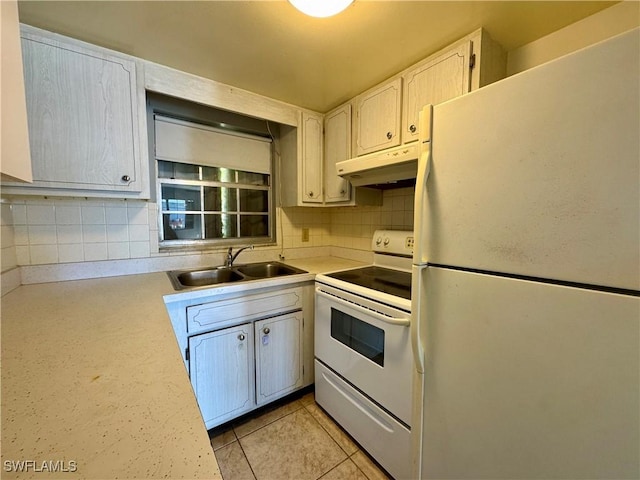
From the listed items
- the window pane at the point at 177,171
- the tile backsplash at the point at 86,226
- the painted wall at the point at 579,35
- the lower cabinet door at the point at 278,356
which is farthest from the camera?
the window pane at the point at 177,171

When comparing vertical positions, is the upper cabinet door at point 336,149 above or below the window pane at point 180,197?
above

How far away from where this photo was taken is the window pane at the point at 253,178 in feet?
7.36

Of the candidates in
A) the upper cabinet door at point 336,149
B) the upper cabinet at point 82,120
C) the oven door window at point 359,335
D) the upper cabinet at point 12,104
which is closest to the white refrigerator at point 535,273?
the oven door window at point 359,335

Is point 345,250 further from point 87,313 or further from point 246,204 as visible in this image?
point 87,313

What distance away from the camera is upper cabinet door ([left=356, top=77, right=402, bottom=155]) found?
1604mm

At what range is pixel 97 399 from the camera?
1.84ft

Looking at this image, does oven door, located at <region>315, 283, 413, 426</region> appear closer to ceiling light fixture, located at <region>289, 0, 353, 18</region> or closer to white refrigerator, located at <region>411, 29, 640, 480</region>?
white refrigerator, located at <region>411, 29, 640, 480</region>

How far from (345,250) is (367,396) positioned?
1.30 m

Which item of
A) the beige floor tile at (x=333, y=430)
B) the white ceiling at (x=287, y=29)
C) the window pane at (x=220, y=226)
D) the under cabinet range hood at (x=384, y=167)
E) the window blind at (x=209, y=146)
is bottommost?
the beige floor tile at (x=333, y=430)

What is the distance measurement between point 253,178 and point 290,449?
6.54 ft

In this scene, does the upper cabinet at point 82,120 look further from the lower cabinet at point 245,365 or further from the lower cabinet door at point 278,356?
the lower cabinet door at point 278,356

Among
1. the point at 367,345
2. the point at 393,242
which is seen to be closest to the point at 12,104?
the point at 367,345

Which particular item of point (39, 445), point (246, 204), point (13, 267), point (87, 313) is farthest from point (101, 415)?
point (246, 204)

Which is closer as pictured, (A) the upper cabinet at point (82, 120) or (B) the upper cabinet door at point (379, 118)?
(A) the upper cabinet at point (82, 120)
